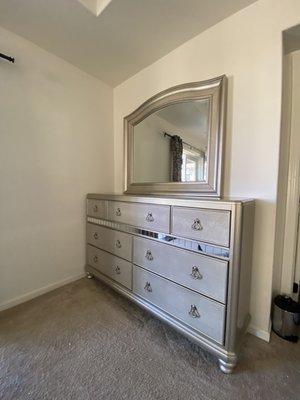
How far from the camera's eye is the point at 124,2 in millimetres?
1447

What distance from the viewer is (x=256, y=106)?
1468mm

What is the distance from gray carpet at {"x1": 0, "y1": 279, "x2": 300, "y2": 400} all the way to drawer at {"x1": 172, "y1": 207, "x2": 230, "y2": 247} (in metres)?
0.78

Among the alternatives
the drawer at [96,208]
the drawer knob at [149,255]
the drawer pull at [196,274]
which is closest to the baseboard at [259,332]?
the drawer pull at [196,274]

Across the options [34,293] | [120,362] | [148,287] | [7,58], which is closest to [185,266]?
[148,287]

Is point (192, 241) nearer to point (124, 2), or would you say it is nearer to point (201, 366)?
point (201, 366)

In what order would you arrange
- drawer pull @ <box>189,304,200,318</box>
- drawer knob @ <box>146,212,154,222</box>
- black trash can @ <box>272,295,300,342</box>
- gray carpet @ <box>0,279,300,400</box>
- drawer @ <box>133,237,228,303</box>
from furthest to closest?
drawer knob @ <box>146,212,154,222</box>, black trash can @ <box>272,295,300,342</box>, drawer pull @ <box>189,304,200,318</box>, drawer @ <box>133,237,228,303</box>, gray carpet @ <box>0,279,300,400</box>

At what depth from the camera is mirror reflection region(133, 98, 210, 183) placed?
172cm

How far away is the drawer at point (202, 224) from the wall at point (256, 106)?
46 centimetres

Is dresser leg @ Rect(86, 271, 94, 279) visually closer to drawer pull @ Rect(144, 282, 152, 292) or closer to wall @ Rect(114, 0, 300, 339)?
drawer pull @ Rect(144, 282, 152, 292)

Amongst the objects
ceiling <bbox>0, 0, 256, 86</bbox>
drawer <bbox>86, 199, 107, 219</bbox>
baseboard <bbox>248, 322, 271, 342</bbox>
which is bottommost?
baseboard <bbox>248, 322, 271, 342</bbox>

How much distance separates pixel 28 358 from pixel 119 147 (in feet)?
7.07

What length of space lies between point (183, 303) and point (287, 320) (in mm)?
792

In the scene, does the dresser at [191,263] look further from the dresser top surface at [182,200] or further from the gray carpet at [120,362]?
the gray carpet at [120,362]

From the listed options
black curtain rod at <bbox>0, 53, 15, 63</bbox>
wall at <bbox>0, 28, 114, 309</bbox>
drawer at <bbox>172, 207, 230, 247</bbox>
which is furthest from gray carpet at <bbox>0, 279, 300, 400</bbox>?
black curtain rod at <bbox>0, 53, 15, 63</bbox>
